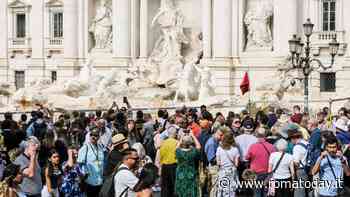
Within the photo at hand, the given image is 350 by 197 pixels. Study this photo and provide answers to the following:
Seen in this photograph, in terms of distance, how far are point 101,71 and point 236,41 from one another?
23.2ft

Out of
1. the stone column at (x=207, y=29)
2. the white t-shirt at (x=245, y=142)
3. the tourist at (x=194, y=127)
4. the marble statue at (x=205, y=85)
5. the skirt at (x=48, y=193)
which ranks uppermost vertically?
the stone column at (x=207, y=29)

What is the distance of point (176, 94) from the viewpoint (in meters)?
34.3

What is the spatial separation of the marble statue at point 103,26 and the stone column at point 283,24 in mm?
8934

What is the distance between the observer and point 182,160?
44.3 feet

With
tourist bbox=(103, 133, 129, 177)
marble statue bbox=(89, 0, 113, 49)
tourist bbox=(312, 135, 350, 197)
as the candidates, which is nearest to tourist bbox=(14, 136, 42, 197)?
tourist bbox=(103, 133, 129, 177)

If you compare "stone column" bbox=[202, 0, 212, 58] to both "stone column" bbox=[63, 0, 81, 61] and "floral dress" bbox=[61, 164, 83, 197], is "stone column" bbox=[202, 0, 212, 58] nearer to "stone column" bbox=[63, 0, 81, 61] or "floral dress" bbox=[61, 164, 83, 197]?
"stone column" bbox=[63, 0, 81, 61]

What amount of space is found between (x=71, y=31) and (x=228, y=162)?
28386 millimetres

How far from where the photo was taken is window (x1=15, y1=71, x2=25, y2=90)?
4350cm

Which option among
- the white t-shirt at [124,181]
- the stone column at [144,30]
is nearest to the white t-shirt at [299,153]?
the white t-shirt at [124,181]

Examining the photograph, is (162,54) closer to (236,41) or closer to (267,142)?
(236,41)

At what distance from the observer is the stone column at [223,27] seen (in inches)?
→ 1414

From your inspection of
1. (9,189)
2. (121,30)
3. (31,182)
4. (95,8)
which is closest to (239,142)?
(31,182)

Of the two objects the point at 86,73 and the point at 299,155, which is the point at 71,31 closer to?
the point at 86,73

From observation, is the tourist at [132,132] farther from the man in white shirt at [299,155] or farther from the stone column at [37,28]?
the stone column at [37,28]
